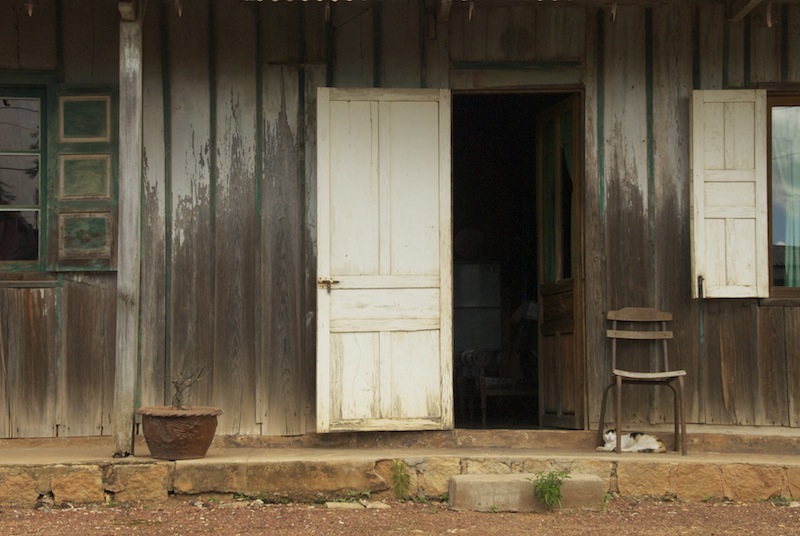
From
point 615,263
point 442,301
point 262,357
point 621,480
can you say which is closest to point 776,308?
point 615,263

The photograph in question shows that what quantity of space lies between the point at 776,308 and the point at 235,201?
3.50 meters

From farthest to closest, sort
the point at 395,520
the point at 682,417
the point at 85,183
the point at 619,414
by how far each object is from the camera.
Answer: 1. the point at 85,183
2. the point at 682,417
3. the point at 619,414
4. the point at 395,520

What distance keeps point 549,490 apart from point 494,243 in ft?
15.9

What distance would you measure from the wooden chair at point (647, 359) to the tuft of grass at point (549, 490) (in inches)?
30.9

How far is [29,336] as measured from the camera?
278 inches

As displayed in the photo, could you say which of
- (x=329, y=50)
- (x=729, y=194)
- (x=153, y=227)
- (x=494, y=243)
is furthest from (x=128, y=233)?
(x=494, y=243)

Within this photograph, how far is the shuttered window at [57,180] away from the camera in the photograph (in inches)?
278

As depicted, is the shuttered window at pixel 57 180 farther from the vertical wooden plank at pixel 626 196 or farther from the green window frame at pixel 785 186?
the green window frame at pixel 785 186

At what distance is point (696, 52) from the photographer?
7254 mm

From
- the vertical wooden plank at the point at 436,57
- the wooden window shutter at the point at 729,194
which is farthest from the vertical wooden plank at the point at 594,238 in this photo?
the vertical wooden plank at the point at 436,57

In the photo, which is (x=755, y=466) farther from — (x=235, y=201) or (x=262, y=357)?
(x=235, y=201)

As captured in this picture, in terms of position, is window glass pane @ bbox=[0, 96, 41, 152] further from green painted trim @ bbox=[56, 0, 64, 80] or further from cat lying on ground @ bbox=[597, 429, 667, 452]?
cat lying on ground @ bbox=[597, 429, 667, 452]

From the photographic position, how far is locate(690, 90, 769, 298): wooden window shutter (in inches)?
278

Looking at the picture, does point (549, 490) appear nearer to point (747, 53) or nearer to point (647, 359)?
point (647, 359)
